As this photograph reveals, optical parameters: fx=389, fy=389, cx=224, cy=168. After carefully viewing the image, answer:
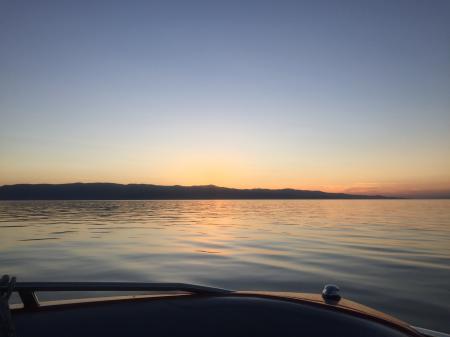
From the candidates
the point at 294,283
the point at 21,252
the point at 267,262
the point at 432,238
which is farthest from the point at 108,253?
the point at 432,238

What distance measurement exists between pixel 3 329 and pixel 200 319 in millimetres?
1635

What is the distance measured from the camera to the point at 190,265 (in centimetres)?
1387

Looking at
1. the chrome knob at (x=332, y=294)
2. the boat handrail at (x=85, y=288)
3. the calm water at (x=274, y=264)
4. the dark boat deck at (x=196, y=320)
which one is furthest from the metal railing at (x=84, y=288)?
the calm water at (x=274, y=264)

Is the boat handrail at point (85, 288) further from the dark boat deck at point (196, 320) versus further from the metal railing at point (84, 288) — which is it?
the dark boat deck at point (196, 320)

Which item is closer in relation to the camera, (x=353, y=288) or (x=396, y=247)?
(x=353, y=288)

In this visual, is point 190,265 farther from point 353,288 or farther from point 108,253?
point 353,288

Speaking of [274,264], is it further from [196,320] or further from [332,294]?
[196,320]

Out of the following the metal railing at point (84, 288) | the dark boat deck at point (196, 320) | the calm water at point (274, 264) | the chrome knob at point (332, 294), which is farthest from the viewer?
the calm water at point (274, 264)

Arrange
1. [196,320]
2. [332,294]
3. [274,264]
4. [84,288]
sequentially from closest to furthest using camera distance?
[196,320] → [84,288] → [332,294] → [274,264]

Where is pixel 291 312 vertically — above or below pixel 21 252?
above

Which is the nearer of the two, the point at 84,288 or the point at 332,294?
the point at 84,288

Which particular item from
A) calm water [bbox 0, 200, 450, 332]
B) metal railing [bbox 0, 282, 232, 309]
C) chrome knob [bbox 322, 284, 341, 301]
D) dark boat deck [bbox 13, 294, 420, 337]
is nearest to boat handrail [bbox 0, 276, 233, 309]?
metal railing [bbox 0, 282, 232, 309]

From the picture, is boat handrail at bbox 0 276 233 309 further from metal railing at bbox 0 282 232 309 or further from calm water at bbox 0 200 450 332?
calm water at bbox 0 200 450 332

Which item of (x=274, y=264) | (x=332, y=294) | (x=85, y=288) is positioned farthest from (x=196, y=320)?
(x=274, y=264)
